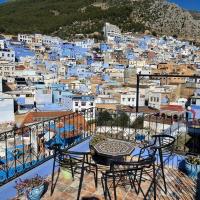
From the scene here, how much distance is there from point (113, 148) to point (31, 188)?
51.6 inches

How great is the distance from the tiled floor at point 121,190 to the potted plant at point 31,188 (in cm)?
16

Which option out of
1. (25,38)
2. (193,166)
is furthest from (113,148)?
(25,38)

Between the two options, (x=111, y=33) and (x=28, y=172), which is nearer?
(x=28, y=172)

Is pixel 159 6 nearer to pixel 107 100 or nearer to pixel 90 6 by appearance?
pixel 90 6

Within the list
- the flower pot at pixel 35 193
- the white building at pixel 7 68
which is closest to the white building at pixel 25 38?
the white building at pixel 7 68

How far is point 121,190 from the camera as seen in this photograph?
394 cm

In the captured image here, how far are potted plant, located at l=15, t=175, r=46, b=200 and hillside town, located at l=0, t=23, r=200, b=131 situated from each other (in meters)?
28.3

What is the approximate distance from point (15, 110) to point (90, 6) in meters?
88.5

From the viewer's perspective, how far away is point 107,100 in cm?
4188

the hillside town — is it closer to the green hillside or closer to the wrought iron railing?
the green hillside

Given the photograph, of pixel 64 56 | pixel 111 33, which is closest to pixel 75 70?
pixel 64 56

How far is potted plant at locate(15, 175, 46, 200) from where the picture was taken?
3.64 meters

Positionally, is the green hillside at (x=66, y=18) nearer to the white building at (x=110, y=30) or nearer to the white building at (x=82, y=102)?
the white building at (x=110, y=30)

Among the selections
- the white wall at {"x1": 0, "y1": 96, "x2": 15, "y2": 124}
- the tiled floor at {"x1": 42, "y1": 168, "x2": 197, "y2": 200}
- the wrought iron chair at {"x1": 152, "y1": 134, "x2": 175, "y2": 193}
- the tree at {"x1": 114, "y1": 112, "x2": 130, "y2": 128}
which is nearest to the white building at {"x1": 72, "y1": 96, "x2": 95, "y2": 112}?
the white wall at {"x1": 0, "y1": 96, "x2": 15, "y2": 124}
